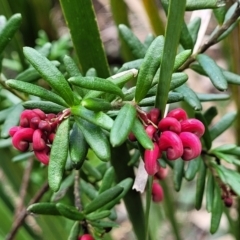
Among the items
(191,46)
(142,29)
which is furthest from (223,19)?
(142,29)

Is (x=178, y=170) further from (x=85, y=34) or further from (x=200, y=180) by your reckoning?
(x=85, y=34)

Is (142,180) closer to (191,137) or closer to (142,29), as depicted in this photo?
(191,137)

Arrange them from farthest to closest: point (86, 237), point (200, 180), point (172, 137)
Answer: point (200, 180) < point (86, 237) < point (172, 137)

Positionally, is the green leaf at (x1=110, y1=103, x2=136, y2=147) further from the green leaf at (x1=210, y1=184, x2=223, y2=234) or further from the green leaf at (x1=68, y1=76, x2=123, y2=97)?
the green leaf at (x1=210, y1=184, x2=223, y2=234)

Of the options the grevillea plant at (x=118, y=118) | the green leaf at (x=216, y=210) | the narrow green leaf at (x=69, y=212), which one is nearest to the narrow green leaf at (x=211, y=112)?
the grevillea plant at (x=118, y=118)

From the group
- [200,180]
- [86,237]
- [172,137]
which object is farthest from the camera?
[200,180]

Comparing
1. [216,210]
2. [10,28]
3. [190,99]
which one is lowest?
[216,210]

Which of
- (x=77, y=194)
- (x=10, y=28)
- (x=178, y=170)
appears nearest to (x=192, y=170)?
(x=178, y=170)
